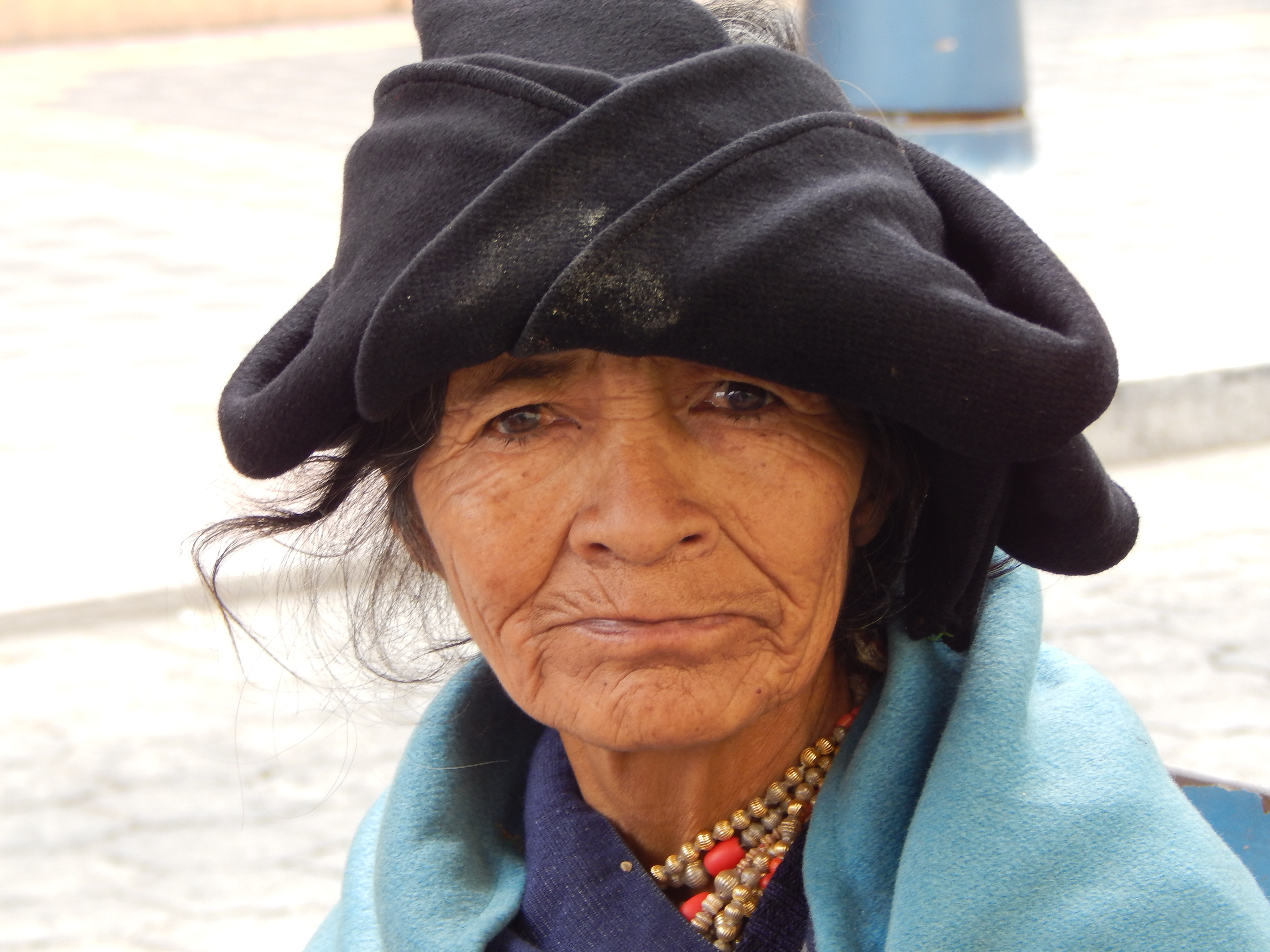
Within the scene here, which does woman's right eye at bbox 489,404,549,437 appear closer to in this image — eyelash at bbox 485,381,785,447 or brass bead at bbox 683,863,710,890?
eyelash at bbox 485,381,785,447

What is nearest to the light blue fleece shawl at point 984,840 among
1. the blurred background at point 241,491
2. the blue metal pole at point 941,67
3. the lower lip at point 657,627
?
the lower lip at point 657,627

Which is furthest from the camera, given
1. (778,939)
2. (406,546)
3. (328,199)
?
(328,199)

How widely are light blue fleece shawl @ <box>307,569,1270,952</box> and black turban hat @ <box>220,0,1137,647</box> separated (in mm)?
191

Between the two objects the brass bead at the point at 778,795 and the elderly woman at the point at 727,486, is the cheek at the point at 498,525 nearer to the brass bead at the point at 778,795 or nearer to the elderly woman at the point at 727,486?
the elderly woman at the point at 727,486

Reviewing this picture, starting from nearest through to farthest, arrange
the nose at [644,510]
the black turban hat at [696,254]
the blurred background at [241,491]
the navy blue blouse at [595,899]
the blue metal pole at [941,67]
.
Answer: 1. the black turban hat at [696,254]
2. the nose at [644,510]
3. the navy blue blouse at [595,899]
4. the blurred background at [241,491]
5. the blue metal pole at [941,67]

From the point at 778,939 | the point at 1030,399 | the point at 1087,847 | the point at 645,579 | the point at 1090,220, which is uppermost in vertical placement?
the point at 1030,399

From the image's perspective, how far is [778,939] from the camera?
1562 millimetres

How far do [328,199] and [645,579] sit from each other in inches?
330

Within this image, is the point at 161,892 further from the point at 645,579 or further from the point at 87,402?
the point at 87,402

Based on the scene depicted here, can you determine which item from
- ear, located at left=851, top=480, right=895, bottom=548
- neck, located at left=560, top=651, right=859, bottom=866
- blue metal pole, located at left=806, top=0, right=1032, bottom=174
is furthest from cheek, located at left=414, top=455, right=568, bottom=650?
blue metal pole, located at left=806, top=0, right=1032, bottom=174

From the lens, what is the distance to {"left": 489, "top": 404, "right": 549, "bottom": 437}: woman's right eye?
153 centimetres

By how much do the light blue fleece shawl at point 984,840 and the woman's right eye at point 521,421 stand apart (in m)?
0.47

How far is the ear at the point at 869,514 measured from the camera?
1.63 metres

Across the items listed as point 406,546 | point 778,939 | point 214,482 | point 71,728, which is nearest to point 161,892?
point 71,728
